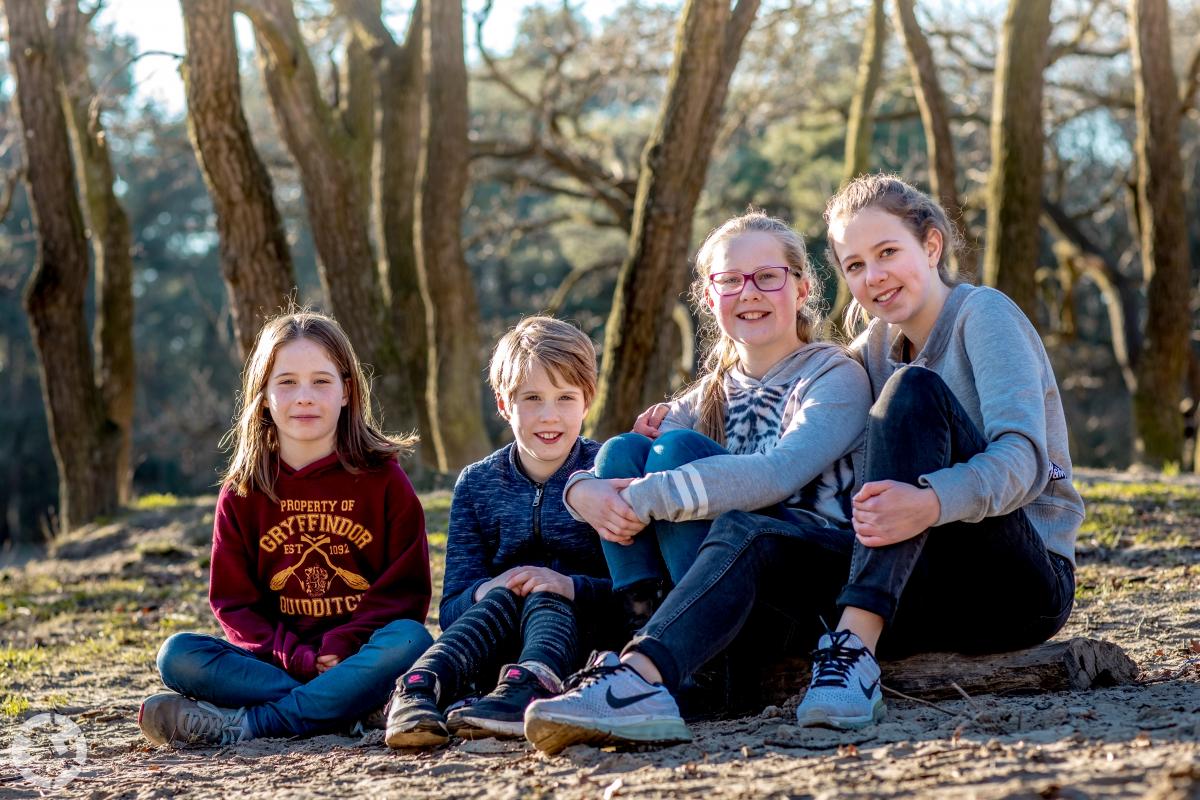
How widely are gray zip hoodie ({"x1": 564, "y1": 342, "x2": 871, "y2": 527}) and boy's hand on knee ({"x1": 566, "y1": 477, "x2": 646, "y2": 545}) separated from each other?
0.12 ft

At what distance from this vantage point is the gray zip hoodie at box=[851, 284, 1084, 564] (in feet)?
9.07

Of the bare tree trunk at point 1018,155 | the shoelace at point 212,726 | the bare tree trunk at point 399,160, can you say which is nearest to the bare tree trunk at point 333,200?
the bare tree trunk at point 399,160

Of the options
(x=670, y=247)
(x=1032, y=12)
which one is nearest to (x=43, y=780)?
(x=670, y=247)

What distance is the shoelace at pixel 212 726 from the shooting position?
3375 mm

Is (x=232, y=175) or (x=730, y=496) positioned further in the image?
(x=232, y=175)

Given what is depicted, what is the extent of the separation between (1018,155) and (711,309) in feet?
20.2

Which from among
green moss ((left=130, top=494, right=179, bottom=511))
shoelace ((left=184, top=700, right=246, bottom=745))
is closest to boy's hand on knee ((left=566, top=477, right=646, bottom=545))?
shoelace ((left=184, top=700, right=246, bottom=745))

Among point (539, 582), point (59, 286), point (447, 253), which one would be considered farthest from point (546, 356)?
point (59, 286)

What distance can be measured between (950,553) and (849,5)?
1101cm

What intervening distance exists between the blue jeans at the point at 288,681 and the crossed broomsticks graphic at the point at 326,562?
0.18 metres

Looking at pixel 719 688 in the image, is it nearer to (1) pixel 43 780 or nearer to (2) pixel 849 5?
(1) pixel 43 780

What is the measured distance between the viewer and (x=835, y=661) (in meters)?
2.84

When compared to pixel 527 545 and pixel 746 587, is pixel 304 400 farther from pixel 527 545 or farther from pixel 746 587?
pixel 746 587

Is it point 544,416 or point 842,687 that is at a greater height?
point 544,416
